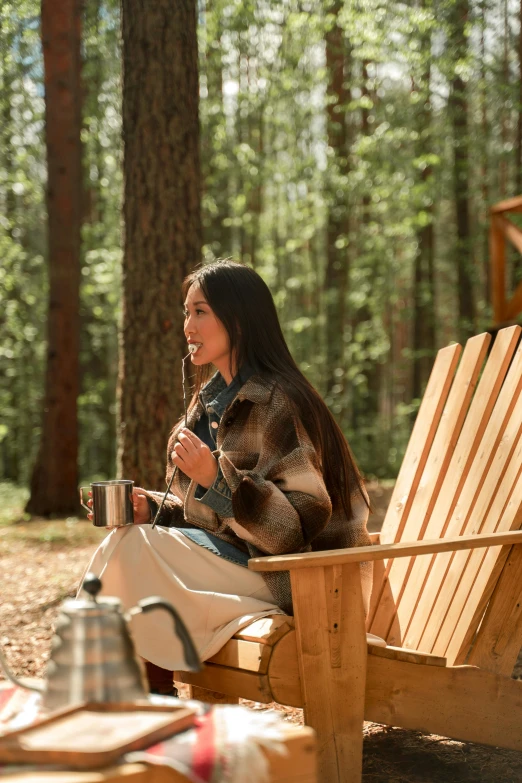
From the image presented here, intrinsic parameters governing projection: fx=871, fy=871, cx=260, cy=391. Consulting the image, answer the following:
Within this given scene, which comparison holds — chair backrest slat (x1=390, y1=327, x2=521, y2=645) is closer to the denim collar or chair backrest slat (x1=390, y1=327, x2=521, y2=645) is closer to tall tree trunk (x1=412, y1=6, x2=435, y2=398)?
the denim collar

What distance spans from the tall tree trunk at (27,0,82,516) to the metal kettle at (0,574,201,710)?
842 centimetres

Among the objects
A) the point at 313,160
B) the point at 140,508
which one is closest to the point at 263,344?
the point at 140,508

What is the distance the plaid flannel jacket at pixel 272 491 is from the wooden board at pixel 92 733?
1000mm

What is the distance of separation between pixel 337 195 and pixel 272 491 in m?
12.1

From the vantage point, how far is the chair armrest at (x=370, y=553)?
238cm

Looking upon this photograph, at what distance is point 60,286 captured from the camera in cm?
999

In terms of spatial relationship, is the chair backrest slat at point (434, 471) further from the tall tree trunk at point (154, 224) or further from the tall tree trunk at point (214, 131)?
the tall tree trunk at point (214, 131)

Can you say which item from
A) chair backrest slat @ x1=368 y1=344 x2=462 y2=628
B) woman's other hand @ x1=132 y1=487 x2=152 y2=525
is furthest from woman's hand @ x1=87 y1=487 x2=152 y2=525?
chair backrest slat @ x1=368 y1=344 x2=462 y2=628

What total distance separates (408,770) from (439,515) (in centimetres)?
88

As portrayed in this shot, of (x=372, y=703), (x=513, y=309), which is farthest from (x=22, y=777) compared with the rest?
(x=513, y=309)

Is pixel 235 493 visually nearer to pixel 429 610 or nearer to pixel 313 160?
pixel 429 610

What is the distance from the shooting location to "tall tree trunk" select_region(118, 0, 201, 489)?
5.23 m

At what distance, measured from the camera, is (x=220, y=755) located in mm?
1520

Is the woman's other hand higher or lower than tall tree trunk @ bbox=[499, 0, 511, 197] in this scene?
lower
